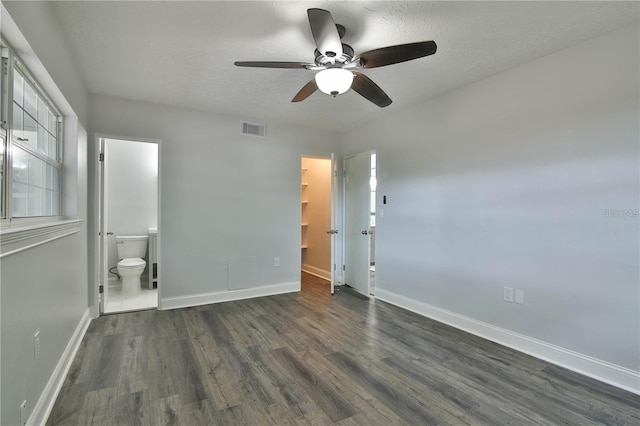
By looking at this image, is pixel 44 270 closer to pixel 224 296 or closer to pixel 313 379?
pixel 313 379

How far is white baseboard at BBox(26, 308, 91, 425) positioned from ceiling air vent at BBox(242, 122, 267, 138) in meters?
2.75

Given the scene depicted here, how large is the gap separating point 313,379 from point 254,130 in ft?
10.3

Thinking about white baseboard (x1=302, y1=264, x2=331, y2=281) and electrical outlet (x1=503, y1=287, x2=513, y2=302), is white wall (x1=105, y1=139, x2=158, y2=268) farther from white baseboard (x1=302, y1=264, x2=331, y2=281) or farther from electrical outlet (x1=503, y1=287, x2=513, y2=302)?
electrical outlet (x1=503, y1=287, x2=513, y2=302)

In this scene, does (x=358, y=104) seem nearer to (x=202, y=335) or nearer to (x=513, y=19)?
(x=513, y=19)

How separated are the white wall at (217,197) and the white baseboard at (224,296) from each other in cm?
1

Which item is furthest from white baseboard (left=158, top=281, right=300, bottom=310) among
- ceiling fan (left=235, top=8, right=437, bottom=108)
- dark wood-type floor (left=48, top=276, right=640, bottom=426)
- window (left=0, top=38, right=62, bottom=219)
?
ceiling fan (left=235, top=8, right=437, bottom=108)

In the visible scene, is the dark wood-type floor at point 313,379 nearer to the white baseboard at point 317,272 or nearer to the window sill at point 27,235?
the window sill at point 27,235

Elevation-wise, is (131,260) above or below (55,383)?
above

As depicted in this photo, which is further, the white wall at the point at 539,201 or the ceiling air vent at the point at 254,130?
the ceiling air vent at the point at 254,130

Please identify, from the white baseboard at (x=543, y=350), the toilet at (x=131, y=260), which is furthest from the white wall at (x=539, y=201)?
the toilet at (x=131, y=260)

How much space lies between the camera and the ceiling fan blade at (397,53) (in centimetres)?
176

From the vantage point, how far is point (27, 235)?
1454 mm

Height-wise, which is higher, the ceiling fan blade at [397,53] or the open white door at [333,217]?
the ceiling fan blade at [397,53]

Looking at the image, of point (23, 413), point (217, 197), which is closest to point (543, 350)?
point (23, 413)
